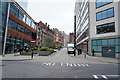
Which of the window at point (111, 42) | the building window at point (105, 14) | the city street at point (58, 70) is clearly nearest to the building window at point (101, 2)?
the building window at point (105, 14)

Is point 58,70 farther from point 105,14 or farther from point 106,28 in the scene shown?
point 105,14

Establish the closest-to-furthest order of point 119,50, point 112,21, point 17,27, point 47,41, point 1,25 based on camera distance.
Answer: point 119,50 < point 112,21 < point 1,25 < point 17,27 < point 47,41

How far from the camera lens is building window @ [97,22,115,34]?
20.1m

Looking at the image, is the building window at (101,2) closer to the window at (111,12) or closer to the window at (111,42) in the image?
the window at (111,12)

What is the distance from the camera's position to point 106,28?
2103cm

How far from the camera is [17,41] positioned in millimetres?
30500

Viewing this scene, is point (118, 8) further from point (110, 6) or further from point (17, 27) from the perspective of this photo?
point (17, 27)

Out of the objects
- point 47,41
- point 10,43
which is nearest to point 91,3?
point 47,41

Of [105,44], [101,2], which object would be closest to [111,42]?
[105,44]

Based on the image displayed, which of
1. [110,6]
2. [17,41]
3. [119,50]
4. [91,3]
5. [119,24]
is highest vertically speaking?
[91,3]

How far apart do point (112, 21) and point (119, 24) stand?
1601 mm

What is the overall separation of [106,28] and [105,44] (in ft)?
12.5

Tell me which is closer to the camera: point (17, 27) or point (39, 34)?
point (17, 27)

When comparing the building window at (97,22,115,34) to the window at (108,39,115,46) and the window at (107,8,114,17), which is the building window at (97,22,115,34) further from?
the window at (108,39,115,46)
